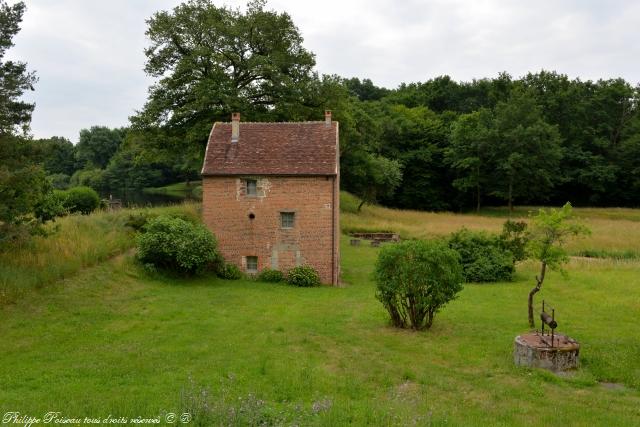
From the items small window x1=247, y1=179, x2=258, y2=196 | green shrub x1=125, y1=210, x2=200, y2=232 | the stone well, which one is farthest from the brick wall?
the stone well

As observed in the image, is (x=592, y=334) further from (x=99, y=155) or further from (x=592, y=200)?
(x=99, y=155)

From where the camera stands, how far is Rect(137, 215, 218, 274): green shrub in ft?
76.2

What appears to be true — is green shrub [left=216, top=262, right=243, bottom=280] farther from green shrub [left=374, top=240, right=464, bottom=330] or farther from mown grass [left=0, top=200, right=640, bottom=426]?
green shrub [left=374, top=240, right=464, bottom=330]

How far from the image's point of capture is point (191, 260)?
2336 centimetres

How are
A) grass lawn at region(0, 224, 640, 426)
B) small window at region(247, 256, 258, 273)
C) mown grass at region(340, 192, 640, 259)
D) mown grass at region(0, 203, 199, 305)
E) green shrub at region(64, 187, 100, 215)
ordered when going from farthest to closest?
mown grass at region(340, 192, 640, 259)
green shrub at region(64, 187, 100, 215)
small window at region(247, 256, 258, 273)
mown grass at region(0, 203, 199, 305)
grass lawn at region(0, 224, 640, 426)

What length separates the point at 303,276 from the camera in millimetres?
A: 24938

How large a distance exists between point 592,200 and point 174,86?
55.3 metres

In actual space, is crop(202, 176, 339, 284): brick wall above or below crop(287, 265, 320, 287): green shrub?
above

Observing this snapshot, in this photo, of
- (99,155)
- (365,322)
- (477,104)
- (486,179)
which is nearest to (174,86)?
(365,322)

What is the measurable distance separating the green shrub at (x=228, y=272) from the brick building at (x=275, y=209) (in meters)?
0.42

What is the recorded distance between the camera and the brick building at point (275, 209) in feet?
83.3

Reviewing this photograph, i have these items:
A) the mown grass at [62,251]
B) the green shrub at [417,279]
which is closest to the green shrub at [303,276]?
the mown grass at [62,251]

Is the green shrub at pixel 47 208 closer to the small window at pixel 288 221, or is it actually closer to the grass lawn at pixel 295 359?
the grass lawn at pixel 295 359

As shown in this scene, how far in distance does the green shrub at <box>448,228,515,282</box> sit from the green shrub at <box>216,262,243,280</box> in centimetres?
1120
